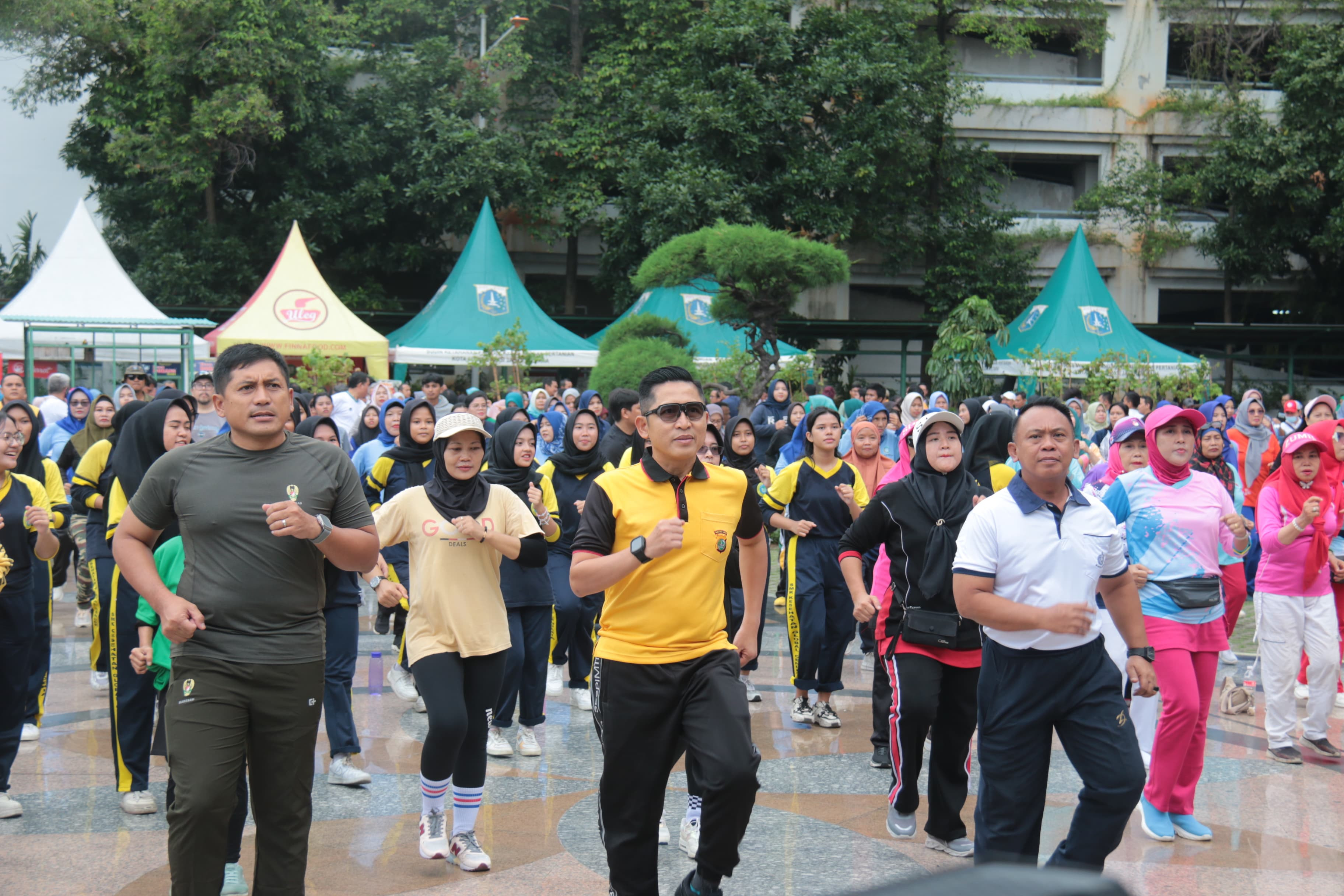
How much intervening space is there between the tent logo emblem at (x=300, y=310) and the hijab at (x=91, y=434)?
41.6ft

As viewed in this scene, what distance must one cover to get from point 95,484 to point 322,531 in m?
4.04

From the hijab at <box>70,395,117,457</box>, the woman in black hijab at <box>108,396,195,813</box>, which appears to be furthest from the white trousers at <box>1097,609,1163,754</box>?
the hijab at <box>70,395,117,457</box>

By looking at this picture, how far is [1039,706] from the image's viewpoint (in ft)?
14.3

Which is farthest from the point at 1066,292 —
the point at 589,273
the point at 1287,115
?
the point at 589,273

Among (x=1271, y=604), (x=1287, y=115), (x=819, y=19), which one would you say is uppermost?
(x=819, y=19)

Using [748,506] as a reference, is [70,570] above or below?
below

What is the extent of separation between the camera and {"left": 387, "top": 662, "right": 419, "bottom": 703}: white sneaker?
8023 mm

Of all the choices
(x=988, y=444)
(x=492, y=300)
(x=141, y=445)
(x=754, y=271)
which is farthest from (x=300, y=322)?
(x=988, y=444)

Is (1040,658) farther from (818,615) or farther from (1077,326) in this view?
(1077,326)

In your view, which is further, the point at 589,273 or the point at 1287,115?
the point at 589,273

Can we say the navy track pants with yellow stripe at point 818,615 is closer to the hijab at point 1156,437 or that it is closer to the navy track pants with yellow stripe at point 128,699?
the hijab at point 1156,437

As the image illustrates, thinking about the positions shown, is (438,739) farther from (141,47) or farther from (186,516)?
(141,47)

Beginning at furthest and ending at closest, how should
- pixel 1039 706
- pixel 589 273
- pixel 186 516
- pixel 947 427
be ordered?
pixel 589 273 → pixel 947 427 → pixel 1039 706 → pixel 186 516

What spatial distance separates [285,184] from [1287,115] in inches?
968
